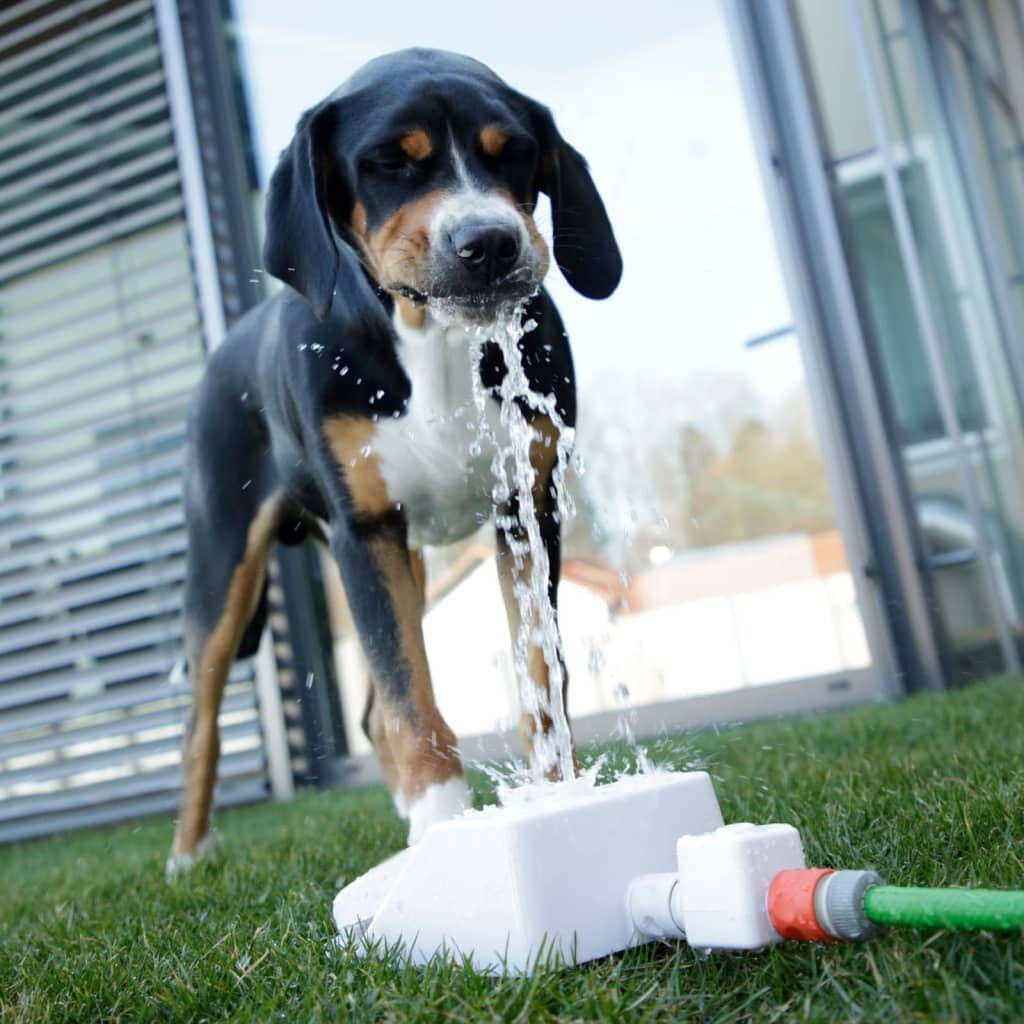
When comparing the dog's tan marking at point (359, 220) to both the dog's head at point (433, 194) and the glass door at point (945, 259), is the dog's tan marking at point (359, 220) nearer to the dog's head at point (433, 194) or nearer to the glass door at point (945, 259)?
the dog's head at point (433, 194)

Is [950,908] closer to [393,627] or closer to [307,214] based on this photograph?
[393,627]

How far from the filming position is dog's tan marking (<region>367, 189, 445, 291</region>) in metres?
1.80

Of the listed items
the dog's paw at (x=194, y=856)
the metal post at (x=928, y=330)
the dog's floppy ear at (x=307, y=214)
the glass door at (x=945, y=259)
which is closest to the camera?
the dog's floppy ear at (x=307, y=214)

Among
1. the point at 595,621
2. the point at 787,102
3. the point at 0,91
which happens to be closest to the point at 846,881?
the point at 595,621

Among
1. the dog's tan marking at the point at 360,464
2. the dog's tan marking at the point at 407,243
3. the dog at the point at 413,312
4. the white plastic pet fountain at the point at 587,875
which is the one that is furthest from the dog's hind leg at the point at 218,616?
the white plastic pet fountain at the point at 587,875

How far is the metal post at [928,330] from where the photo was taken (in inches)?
159

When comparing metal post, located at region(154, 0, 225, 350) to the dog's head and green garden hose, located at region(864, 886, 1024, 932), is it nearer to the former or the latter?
the dog's head

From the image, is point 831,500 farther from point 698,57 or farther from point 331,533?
point 331,533

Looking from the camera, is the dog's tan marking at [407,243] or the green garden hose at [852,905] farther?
the dog's tan marking at [407,243]

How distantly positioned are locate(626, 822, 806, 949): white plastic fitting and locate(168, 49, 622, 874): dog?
70 centimetres

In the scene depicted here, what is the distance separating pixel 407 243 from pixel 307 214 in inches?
10.3

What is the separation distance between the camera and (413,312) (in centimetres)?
204

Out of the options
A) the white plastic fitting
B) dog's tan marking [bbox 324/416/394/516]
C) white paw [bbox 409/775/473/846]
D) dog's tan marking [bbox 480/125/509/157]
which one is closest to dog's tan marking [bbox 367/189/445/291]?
dog's tan marking [bbox 480/125/509/157]

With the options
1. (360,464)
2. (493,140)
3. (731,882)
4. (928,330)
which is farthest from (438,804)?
(928,330)
